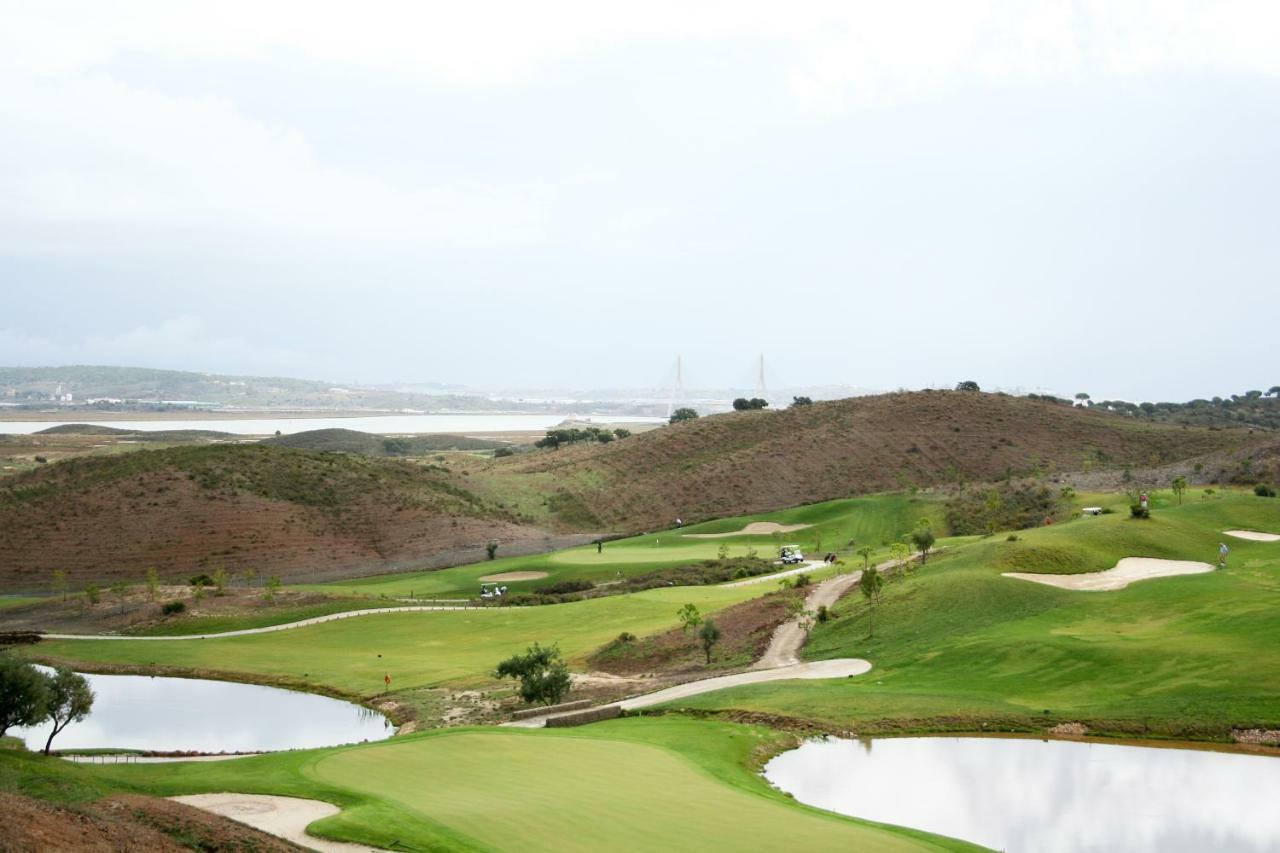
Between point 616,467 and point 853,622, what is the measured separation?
2668 inches

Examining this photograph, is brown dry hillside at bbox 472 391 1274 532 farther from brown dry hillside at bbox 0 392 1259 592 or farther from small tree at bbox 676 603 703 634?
small tree at bbox 676 603 703 634

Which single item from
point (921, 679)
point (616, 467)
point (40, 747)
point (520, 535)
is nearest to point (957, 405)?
point (616, 467)

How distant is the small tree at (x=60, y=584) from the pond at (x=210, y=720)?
24.7 m

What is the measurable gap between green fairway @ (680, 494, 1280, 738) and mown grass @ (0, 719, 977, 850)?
582cm

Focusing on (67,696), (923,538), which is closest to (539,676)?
(67,696)

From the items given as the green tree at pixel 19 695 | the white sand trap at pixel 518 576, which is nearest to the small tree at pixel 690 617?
the green tree at pixel 19 695

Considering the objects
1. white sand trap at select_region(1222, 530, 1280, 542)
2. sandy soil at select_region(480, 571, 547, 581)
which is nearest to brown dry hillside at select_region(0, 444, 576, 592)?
sandy soil at select_region(480, 571, 547, 581)

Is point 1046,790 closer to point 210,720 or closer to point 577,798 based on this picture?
point 577,798

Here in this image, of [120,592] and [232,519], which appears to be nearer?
[120,592]

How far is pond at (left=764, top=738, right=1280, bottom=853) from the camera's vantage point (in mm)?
23203

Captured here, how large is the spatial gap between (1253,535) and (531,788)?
45.4 metres

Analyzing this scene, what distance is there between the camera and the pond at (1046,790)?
23.2 meters

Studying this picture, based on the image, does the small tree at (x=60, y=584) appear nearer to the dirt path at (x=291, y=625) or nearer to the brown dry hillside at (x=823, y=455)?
the dirt path at (x=291, y=625)

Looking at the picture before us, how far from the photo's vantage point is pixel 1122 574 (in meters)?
46.4
